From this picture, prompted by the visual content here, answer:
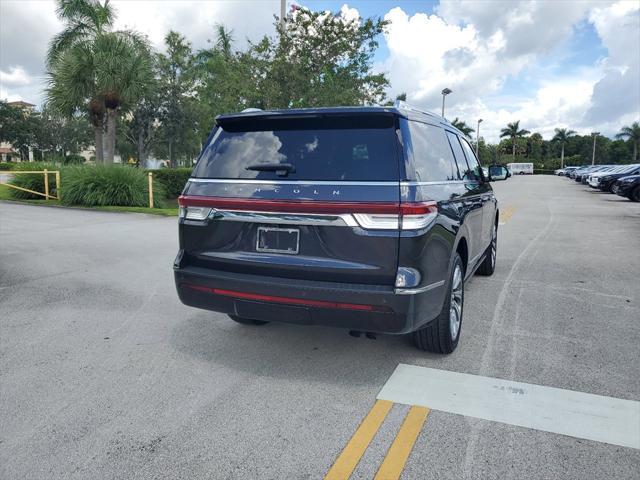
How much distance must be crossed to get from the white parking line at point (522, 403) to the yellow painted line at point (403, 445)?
15 centimetres

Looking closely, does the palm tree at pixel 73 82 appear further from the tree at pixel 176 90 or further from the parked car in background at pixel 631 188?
the parked car in background at pixel 631 188

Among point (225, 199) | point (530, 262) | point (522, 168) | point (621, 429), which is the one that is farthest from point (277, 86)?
point (522, 168)

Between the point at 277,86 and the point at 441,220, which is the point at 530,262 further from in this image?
the point at 277,86

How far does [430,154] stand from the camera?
4023 millimetres

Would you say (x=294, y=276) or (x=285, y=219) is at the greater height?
(x=285, y=219)

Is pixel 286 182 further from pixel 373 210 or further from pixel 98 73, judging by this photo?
pixel 98 73

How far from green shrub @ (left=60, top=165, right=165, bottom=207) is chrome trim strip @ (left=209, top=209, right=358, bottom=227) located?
568 inches

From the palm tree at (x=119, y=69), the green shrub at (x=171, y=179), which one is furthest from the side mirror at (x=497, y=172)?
the palm tree at (x=119, y=69)

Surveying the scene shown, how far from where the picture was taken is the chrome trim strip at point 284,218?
3391 millimetres

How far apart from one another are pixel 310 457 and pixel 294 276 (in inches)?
47.5

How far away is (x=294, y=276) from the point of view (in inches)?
141

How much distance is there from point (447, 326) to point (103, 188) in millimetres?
15464

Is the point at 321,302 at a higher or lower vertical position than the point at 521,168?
lower

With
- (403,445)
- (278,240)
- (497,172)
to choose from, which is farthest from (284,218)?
(497,172)
